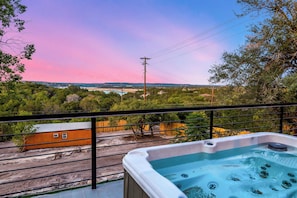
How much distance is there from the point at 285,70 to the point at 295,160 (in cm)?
424

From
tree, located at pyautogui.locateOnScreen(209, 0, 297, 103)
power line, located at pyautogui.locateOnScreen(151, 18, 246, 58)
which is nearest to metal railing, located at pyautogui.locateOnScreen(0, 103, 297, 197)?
tree, located at pyautogui.locateOnScreen(209, 0, 297, 103)

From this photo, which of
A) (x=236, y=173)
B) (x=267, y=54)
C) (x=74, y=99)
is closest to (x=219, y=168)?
(x=236, y=173)

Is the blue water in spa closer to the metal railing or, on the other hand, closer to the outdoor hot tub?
the outdoor hot tub

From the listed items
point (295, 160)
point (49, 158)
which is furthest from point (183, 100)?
point (295, 160)

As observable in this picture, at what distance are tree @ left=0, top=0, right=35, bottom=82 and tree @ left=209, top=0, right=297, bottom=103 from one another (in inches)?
216

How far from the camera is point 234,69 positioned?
6.02 meters

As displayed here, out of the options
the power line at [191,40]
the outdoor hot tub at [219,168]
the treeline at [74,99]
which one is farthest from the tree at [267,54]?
the outdoor hot tub at [219,168]

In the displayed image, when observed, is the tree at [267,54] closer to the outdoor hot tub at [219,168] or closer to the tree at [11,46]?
the outdoor hot tub at [219,168]

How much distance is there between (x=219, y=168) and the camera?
6.67ft

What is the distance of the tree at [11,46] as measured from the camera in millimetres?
5246

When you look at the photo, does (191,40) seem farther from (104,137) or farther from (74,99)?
(104,137)

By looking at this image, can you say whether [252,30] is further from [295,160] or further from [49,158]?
[49,158]

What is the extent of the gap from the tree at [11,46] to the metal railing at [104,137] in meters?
1.86

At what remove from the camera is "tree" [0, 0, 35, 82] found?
17.2ft
